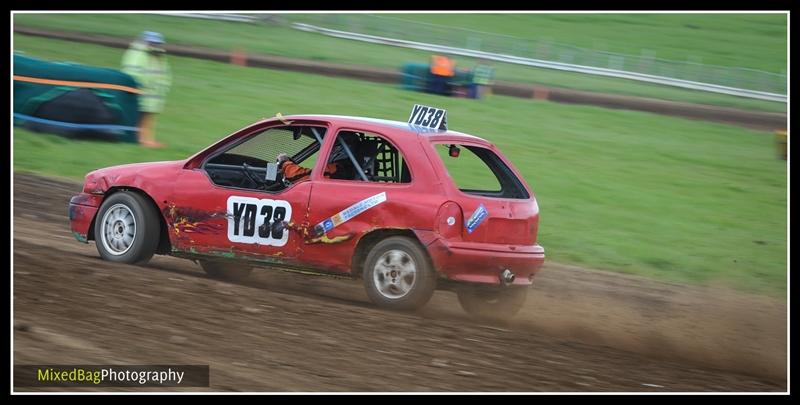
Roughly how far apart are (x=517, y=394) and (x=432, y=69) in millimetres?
20690

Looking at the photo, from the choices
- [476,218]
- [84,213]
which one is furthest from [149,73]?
[476,218]

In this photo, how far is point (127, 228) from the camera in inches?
371

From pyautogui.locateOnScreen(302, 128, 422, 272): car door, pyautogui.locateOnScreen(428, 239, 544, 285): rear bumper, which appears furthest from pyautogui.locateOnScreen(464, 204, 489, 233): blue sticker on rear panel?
pyautogui.locateOnScreen(302, 128, 422, 272): car door

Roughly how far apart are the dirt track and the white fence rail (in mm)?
23323

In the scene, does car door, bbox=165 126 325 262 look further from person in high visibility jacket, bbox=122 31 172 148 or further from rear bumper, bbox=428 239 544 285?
person in high visibility jacket, bbox=122 31 172 148

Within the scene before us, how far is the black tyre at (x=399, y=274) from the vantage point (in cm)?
833

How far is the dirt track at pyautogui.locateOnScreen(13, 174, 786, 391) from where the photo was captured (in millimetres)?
6637

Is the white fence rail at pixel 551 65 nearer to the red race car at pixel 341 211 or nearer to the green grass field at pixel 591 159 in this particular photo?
the green grass field at pixel 591 159

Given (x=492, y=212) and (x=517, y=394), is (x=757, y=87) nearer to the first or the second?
(x=492, y=212)

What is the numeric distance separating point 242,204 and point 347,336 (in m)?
1.98

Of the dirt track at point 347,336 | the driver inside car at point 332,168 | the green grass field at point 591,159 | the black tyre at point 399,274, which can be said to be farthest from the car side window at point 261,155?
the green grass field at point 591,159

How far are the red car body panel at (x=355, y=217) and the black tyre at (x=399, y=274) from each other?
0.10m

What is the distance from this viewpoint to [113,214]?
9.50m

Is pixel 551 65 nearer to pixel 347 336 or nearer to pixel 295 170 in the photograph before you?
pixel 295 170
